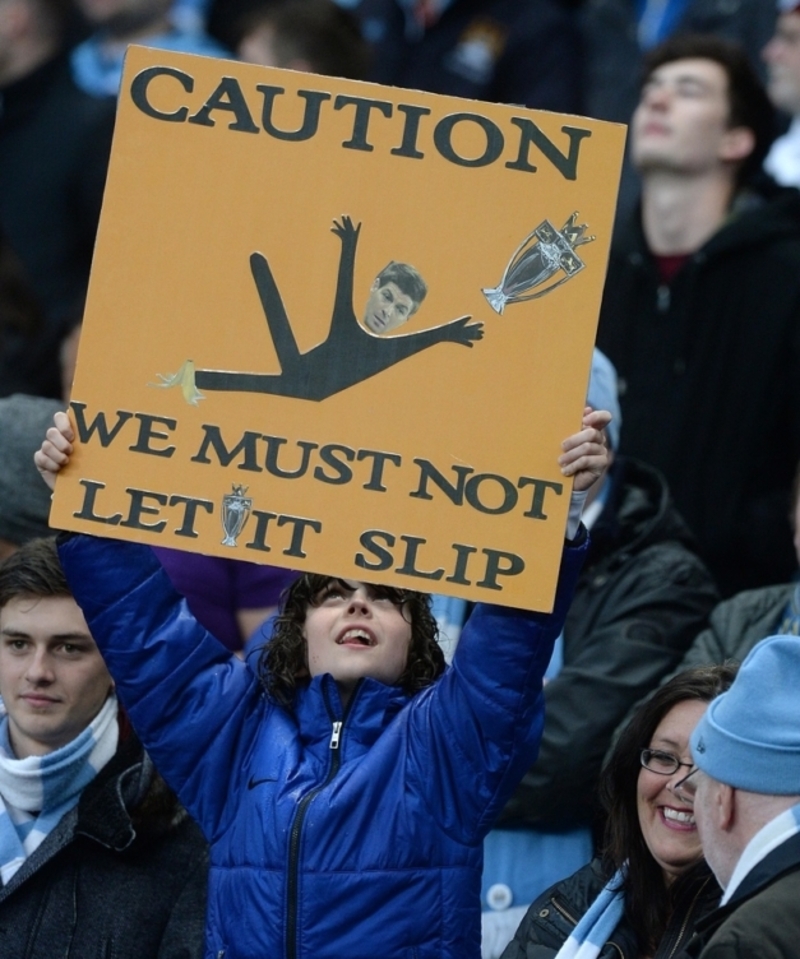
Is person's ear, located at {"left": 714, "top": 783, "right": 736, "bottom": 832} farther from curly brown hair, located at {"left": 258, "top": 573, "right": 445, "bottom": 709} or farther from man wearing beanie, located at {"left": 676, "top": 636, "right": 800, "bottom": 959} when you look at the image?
curly brown hair, located at {"left": 258, "top": 573, "right": 445, "bottom": 709}

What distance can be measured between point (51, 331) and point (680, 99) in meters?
2.18

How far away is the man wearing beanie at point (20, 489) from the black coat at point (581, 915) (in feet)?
6.12

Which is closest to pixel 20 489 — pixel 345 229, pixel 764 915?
pixel 345 229

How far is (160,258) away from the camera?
3.77 metres

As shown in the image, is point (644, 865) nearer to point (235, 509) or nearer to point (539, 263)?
point (235, 509)

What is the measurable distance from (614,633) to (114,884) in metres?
1.38

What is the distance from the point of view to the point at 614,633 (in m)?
4.79

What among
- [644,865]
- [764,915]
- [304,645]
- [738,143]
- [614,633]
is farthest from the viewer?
[738,143]

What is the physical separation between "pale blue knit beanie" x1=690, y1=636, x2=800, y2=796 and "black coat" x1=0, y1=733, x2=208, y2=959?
1476mm

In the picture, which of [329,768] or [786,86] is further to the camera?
[786,86]

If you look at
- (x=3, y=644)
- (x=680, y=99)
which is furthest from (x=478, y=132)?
(x=680, y=99)

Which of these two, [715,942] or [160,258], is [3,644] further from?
[715,942]

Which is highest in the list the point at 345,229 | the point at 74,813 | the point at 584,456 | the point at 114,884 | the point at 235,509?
the point at 345,229

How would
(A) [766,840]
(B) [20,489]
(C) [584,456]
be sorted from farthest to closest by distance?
(B) [20,489] → (C) [584,456] → (A) [766,840]
